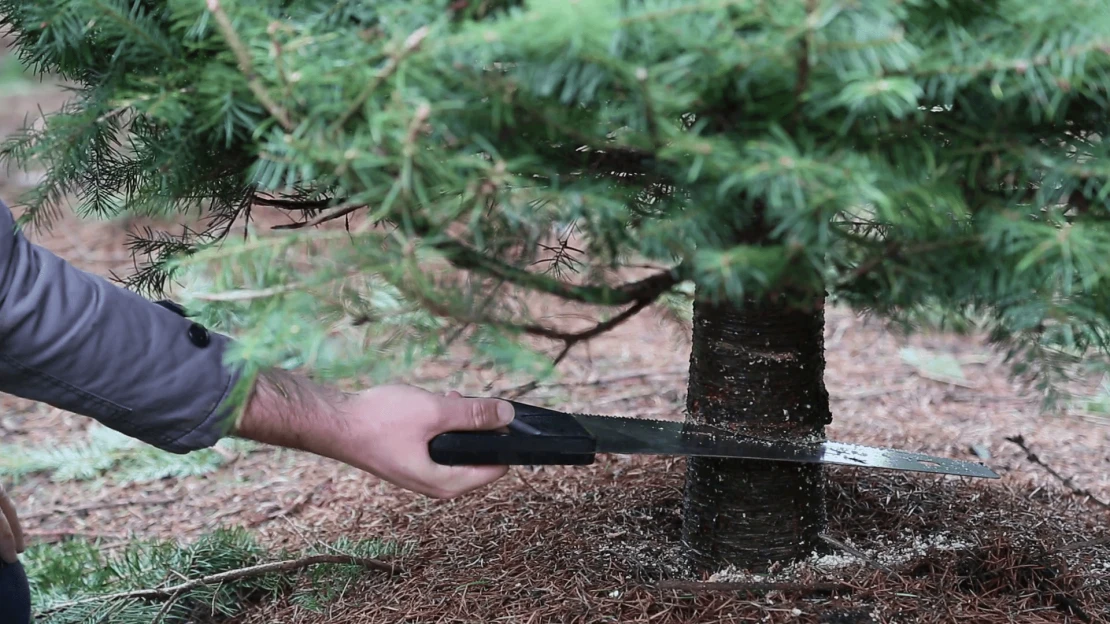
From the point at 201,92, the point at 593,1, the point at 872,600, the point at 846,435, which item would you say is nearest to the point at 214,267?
the point at 201,92

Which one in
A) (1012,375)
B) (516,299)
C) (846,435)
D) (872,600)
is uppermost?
(516,299)

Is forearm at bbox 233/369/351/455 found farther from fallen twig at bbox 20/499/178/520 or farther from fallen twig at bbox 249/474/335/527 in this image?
fallen twig at bbox 20/499/178/520

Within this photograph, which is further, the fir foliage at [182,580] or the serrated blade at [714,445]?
the fir foliage at [182,580]

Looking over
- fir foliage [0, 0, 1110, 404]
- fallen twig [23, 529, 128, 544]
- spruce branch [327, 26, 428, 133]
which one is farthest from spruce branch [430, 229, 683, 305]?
fallen twig [23, 529, 128, 544]

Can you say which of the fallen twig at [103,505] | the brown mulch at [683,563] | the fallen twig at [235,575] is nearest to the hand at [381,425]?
→ the brown mulch at [683,563]

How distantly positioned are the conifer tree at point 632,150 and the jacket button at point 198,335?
0.06 meters

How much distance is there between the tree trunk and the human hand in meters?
0.40

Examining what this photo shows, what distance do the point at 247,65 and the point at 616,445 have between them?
0.69 meters

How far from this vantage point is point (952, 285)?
0.86 meters

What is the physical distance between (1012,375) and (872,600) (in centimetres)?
66

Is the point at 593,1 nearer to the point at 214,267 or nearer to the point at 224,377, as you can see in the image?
the point at 214,267

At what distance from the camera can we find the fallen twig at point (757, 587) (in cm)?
148

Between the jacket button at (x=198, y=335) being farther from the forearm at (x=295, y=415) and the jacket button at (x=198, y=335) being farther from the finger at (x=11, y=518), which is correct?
the finger at (x=11, y=518)

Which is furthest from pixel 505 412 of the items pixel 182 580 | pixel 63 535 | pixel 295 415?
pixel 63 535
